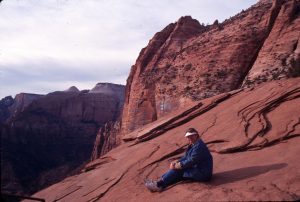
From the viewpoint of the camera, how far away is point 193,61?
108 ft

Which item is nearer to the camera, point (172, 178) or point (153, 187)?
point (172, 178)

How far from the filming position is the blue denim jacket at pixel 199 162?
8.53m

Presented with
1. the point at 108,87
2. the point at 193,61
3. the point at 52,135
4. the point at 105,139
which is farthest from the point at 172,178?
the point at 108,87

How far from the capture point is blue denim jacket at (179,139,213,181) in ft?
28.0

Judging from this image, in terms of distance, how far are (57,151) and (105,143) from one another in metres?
19.4

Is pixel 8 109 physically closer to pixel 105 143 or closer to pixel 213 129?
pixel 105 143

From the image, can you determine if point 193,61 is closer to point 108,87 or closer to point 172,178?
point 172,178

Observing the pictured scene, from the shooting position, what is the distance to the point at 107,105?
258 ft

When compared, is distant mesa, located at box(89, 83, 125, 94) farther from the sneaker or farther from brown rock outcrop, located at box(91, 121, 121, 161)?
the sneaker

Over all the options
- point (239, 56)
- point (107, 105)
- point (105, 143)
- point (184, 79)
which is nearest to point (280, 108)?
point (239, 56)

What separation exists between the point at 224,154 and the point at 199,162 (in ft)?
8.10

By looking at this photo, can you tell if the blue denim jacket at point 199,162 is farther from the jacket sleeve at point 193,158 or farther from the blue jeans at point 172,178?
the blue jeans at point 172,178

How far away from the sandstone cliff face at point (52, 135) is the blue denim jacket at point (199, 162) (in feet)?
137

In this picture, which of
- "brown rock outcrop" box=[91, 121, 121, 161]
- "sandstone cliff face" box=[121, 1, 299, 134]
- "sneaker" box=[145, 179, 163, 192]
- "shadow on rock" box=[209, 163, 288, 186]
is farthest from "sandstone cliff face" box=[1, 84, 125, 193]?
"shadow on rock" box=[209, 163, 288, 186]
